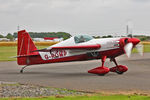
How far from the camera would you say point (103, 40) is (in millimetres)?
15719

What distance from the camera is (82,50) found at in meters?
16.0

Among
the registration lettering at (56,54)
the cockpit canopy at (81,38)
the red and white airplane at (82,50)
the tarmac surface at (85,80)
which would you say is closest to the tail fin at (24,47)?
the red and white airplane at (82,50)

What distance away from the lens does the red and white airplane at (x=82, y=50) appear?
15063 millimetres

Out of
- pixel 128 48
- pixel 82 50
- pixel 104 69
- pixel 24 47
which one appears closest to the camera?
pixel 128 48

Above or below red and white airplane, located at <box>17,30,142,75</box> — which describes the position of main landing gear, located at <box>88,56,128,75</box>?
below

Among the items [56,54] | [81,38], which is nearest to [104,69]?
[81,38]

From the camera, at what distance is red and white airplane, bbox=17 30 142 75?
1506 cm

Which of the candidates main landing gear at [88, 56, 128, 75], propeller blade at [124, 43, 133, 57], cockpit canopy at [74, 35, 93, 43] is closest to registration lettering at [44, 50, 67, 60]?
cockpit canopy at [74, 35, 93, 43]

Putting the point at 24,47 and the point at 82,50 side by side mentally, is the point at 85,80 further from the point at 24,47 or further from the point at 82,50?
the point at 24,47

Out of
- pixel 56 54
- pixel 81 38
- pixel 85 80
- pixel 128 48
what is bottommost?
pixel 85 80

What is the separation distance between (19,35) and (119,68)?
6.56 metres

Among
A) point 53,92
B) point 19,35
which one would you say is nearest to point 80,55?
point 19,35

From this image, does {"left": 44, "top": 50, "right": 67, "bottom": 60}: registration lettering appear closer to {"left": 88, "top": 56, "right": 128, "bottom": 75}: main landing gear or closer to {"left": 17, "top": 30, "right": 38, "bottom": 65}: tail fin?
{"left": 17, "top": 30, "right": 38, "bottom": 65}: tail fin

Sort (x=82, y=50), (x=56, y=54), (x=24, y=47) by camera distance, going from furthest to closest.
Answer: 1. (x=24, y=47)
2. (x=56, y=54)
3. (x=82, y=50)
